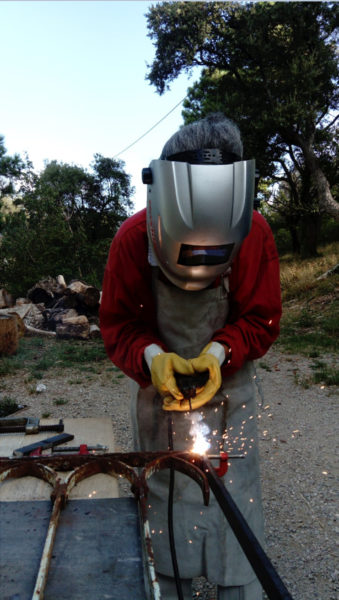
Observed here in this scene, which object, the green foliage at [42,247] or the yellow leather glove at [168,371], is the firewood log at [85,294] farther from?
the yellow leather glove at [168,371]

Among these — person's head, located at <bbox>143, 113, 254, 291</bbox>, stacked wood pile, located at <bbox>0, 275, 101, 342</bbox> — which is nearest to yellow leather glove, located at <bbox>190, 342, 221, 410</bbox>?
person's head, located at <bbox>143, 113, 254, 291</bbox>

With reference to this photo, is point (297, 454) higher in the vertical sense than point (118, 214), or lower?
lower

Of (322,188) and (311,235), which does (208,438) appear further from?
(311,235)

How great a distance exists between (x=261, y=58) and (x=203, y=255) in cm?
1282

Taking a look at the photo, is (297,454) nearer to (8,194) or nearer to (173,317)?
(173,317)

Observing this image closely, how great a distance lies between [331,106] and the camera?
1418 cm

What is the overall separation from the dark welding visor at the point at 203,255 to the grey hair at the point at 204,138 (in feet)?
1.07

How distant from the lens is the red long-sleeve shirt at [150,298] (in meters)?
1.65

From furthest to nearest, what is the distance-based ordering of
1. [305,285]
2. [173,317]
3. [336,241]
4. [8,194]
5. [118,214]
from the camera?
1. [118,214]
2. [8,194]
3. [336,241]
4. [305,285]
5. [173,317]

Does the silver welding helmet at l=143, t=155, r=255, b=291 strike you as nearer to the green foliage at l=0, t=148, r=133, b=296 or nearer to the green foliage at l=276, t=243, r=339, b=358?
the green foliage at l=276, t=243, r=339, b=358

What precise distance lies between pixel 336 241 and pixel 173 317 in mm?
17084

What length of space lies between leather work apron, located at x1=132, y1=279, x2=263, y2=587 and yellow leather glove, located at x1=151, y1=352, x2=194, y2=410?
225 millimetres

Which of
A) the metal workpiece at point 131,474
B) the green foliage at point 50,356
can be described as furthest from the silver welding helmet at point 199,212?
the green foliage at point 50,356

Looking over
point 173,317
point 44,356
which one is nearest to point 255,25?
point 44,356
